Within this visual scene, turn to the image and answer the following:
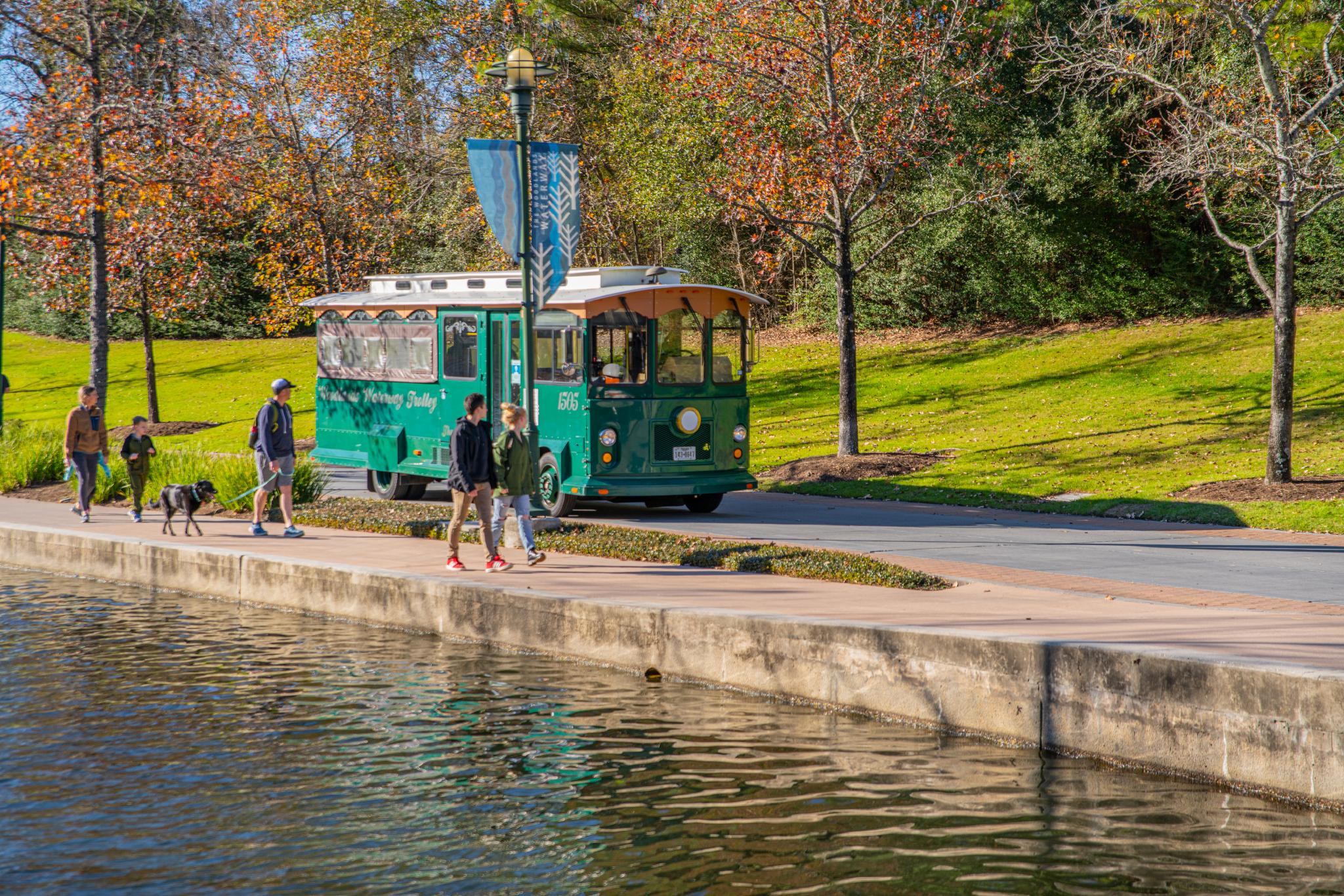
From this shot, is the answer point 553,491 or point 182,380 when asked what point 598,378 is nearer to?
point 553,491

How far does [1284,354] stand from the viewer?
18.5m

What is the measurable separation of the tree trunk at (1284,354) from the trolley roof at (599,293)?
273 inches

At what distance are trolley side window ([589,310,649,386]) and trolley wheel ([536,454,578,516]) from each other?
126 centimetres

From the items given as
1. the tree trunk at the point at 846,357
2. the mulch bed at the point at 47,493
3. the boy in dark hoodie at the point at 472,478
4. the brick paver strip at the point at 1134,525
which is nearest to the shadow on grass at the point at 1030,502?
the brick paver strip at the point at 1134,525

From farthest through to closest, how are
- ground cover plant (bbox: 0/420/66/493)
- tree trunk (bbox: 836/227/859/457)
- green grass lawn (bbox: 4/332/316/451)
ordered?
1. green grass lawn (bbox: 4/332/316/451)
2. tree trunk (bbox: 836/227/859/457)
3. ground cover plant (bbox: 0/420/66/493)

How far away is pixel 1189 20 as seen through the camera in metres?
19.3

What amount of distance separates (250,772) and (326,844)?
1.35 m

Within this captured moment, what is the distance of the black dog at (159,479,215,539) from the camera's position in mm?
15594

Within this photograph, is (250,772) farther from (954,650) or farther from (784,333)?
(784,333)

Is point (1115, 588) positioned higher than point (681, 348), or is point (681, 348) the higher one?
point (681, 348)

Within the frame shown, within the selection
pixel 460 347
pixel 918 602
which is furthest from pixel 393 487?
pixel 918 602

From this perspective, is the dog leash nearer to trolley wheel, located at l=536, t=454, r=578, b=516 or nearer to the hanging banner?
trolley wheel, located at l=536, t=454, r=578, b=516

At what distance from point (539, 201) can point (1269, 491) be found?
1017 centimetres

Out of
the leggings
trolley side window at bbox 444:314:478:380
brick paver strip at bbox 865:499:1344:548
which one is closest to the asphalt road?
brick paver strip at bbox 865:499:1344:548
